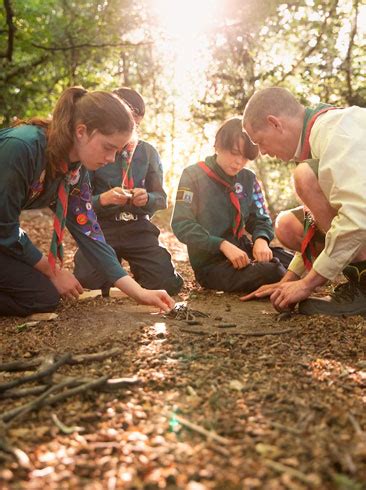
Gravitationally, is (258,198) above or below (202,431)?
above

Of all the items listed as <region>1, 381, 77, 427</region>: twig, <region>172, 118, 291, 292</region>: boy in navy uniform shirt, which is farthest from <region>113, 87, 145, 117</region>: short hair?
<region>1, 381, 77, 427</region>: twig

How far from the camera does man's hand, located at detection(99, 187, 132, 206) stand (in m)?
3.65

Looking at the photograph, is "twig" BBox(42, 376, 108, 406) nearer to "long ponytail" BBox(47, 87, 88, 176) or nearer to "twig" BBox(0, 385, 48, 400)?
"twig" BBox(0, 385, 48, 400)

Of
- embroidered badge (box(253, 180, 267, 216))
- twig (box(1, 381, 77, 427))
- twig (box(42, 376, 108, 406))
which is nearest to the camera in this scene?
twig (box(1, 381, 77, 427))

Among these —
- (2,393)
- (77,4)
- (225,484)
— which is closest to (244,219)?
(2,393)

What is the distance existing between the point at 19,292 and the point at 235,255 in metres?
1.46

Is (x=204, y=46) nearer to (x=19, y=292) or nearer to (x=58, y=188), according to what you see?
(x=58, y=188)

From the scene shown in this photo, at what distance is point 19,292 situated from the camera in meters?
3.04

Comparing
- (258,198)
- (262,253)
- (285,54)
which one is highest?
(285,54)

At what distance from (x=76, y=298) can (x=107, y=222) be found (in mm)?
918

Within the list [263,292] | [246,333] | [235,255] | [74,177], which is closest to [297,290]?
[246,333]

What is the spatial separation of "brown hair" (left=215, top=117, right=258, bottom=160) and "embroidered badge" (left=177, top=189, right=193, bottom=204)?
1.36ft

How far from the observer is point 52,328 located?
104 inches

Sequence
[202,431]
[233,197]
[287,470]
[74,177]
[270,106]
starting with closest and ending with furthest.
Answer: [287,470] < [202,431] < [270,106] < [74,177] < [233,197]
